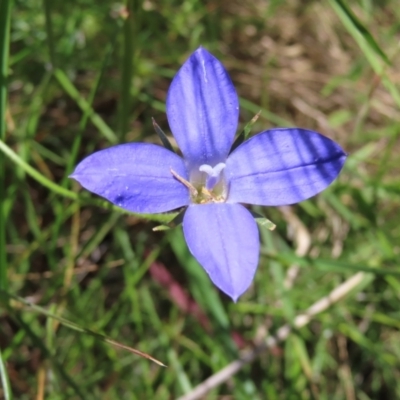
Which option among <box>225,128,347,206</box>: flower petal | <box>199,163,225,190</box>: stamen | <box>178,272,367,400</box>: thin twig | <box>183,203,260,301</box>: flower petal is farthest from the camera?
<box>178,272,367,400</box>: thin twig

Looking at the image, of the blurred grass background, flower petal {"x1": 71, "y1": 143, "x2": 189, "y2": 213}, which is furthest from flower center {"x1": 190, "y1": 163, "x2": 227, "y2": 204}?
the blurred grass background

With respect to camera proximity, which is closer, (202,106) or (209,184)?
(202,106)

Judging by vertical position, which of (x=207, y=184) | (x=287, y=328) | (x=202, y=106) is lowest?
(x=287, y=328)

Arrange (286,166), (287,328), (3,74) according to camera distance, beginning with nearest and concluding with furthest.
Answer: (286,166), (3,74), (287,328)

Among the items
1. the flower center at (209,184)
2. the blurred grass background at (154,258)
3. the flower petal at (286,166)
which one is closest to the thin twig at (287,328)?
the blurred grass background at (154,258)

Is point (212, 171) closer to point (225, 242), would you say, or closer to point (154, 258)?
point (225, 242)

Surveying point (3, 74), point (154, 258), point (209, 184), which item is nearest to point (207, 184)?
Answer: point (209, 184)

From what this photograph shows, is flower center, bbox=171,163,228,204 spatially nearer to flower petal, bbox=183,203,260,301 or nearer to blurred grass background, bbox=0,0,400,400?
flower petal, bbox=183,203,260,301

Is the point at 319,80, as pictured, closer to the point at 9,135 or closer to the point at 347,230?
the point at 347,230
